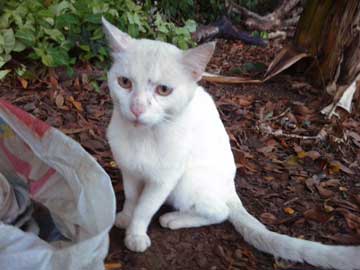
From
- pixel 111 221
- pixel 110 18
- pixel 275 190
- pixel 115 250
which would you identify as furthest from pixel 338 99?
pixel 111 221

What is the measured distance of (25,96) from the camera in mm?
2789

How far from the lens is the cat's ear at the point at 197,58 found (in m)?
1.48

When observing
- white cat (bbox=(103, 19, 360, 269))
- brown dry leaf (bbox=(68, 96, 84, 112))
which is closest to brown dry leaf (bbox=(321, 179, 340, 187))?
white cat (bbox=(103, 19, 360, 269))

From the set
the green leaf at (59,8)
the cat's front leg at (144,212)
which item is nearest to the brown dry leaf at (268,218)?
the cat's front leg at (144,212)

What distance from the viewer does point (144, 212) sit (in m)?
1.75

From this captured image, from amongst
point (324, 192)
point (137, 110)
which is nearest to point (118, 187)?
point (137, 110)

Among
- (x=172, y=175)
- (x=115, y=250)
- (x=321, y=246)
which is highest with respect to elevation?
(x=172, y=175)

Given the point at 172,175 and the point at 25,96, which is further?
the point at 25,96

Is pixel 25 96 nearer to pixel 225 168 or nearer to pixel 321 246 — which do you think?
pixel 225 168

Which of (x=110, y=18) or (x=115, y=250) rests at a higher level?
(x=110, y=18)

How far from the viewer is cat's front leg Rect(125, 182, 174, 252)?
172 cm

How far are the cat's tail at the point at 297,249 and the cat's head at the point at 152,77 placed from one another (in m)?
0.62

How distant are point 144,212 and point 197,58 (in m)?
0.64

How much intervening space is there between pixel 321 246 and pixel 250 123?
1312 millimetres
